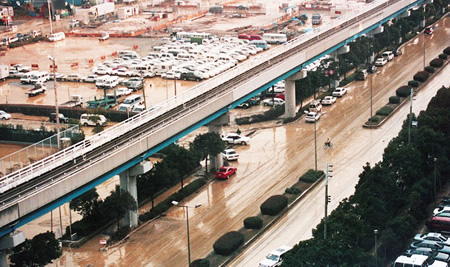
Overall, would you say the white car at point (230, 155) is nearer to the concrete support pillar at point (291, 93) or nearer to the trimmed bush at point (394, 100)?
the concrete support pillar at point (291, 93)

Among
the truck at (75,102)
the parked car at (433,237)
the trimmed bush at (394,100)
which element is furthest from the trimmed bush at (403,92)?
the parked car at (433,237)

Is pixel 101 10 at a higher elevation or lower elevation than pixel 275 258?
higher

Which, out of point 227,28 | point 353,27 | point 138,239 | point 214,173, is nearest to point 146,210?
point 138,239

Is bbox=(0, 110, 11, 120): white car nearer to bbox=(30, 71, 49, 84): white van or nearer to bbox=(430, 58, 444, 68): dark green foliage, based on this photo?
bbox=(30, 71, 49, 84): white van

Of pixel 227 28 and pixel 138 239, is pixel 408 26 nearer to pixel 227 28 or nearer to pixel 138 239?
pixel 227 28

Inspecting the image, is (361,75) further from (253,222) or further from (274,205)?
(253,222)

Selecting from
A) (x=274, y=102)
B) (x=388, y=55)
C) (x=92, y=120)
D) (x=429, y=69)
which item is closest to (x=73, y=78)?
(x=92, y=120)
